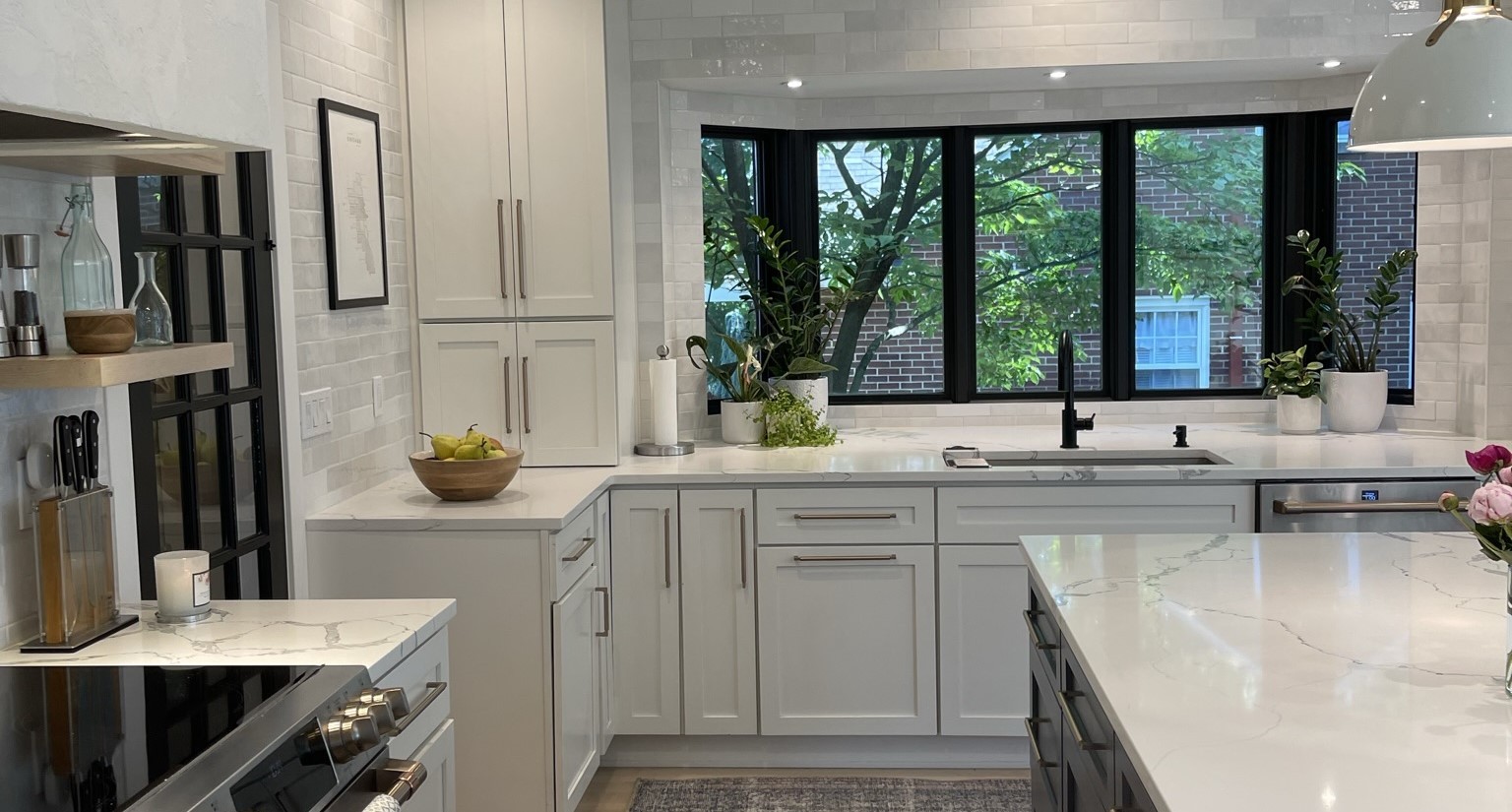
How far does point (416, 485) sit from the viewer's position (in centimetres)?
381

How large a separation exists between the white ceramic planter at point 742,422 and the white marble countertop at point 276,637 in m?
2.16

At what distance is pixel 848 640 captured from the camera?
4.07m

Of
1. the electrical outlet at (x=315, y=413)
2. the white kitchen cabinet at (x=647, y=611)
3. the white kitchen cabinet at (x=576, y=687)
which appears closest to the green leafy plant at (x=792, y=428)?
the white kitchen cabinet at (x=647, y=611)

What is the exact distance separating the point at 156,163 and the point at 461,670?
1.59 m

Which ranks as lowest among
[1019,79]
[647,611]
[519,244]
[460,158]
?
[647,611]

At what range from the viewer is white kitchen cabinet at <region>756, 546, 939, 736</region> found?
13.3 ft

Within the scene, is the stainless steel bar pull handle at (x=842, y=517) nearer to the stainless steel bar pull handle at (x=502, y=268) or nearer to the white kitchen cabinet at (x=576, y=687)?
the white kitchen cabinet at (x=576, y=687)

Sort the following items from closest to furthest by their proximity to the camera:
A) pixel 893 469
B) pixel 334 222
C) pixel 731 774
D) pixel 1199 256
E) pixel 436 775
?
pixel 436 775
pixel 334 222
pixel 893 469
pixel 731 774
pixel 1199 256

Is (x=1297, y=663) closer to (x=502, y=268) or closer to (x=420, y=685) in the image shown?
Result: (x=420, y=685)

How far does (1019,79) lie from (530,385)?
2.00 m

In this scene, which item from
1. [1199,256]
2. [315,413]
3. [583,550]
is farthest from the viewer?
[1199,256]

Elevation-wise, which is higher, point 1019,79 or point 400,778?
point 1019,79

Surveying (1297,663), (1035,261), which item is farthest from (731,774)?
(1297,663)

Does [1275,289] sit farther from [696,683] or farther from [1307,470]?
[696,683]
